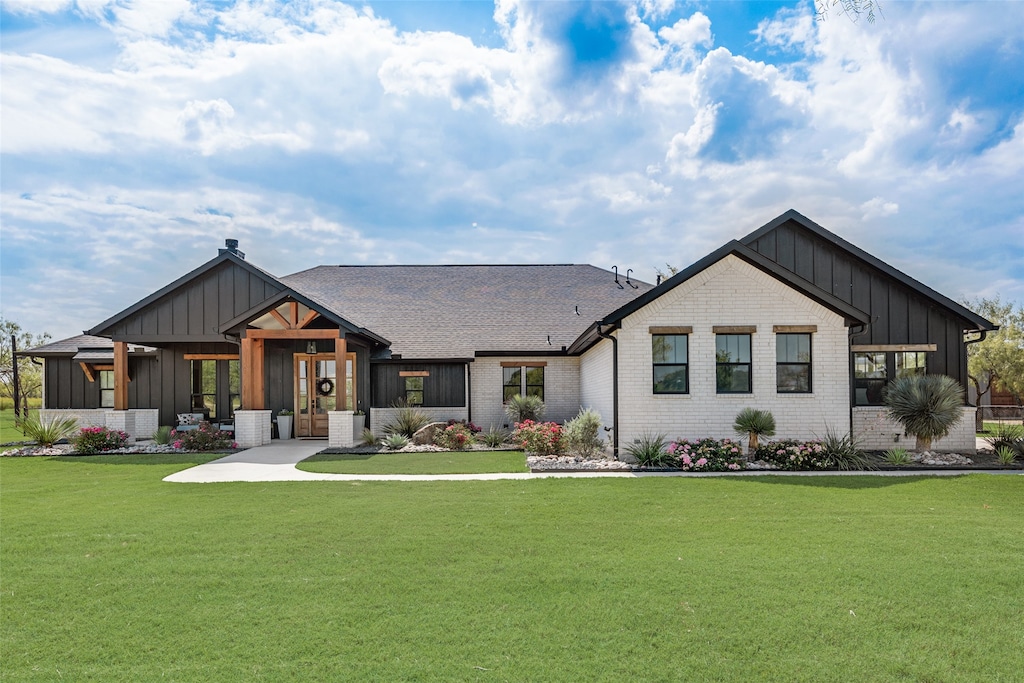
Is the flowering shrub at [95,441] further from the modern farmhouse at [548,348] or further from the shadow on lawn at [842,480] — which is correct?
the shadow on lawn at [842,480]

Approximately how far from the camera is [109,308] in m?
23.8

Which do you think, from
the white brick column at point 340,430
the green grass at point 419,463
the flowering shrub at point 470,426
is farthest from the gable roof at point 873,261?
the white brick column at point 340,430

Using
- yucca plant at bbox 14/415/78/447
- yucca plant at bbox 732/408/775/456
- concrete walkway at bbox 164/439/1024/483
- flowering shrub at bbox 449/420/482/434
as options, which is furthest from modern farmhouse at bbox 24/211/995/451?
concrete walkway at bbox 164/439/1024/483

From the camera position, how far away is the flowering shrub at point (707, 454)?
12664 mm

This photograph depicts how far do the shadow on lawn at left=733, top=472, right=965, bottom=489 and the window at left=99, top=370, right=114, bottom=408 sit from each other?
22100mm

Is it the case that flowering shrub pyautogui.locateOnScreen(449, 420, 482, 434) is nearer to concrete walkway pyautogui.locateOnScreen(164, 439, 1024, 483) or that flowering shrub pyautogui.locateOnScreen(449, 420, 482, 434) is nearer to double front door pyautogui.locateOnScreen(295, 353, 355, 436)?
double front door pyautogui.locateOnScreen(295, 353, 355, 436)

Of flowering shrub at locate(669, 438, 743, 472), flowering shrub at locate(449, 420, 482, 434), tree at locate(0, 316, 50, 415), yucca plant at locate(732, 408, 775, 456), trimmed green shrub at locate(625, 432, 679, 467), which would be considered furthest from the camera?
tree at locate(0, 316, 50, 415)

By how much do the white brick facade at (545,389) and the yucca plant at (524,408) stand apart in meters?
0.87

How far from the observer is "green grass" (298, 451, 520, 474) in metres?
12.7

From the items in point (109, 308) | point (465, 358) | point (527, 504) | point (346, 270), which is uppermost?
point (346, 270)

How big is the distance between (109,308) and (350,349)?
A: 12.0 metres

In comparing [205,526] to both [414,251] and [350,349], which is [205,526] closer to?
[350,349]

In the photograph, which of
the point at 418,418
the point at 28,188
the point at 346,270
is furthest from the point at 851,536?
the point at 346,270

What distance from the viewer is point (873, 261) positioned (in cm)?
1608
